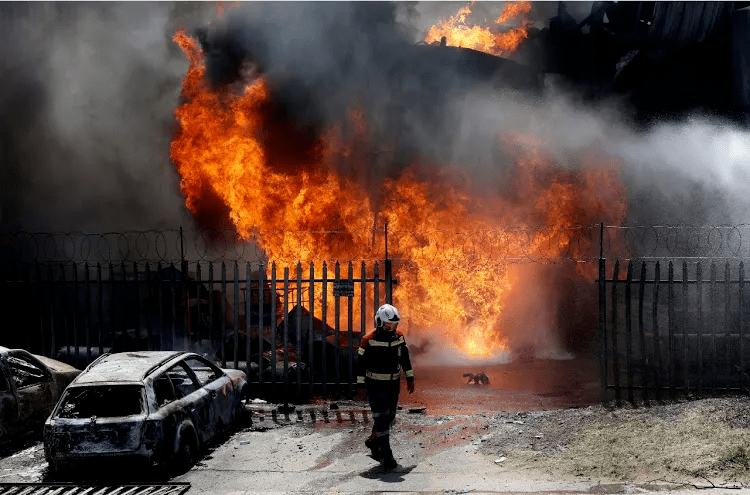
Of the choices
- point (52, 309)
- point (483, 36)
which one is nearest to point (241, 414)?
point (52, 309)

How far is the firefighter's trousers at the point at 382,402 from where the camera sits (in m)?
8.78

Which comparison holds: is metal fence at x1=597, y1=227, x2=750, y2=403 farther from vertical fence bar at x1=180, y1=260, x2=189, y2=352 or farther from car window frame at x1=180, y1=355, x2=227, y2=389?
vertical fence bar at x1=180, y1=260, x2=189, y2=352

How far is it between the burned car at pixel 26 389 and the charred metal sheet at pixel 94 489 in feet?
5.89

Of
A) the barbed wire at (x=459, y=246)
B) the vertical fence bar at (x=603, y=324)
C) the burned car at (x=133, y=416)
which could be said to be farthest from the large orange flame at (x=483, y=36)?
the burned car at (x=133, y=416)

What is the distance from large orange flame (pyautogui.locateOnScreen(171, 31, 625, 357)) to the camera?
1902 centimetres

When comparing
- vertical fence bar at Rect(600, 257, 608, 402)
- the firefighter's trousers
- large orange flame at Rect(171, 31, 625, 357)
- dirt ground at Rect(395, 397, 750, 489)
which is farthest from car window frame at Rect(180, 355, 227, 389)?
large orange flame at Rect(171, 31, 625, 357)

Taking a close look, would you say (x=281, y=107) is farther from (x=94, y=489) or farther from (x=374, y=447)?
(x=94, y=489)

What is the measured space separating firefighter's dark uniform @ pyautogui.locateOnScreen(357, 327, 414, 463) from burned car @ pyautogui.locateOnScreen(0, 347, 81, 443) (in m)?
4.61

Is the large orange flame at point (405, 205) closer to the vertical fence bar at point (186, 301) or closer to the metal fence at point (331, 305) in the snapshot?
the metal fence at point (331, 305)

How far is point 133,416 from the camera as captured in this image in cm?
812

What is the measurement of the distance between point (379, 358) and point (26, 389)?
4955mm

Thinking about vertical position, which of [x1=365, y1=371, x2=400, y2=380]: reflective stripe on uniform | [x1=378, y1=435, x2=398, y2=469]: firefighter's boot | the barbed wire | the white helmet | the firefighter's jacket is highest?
the barbed wire

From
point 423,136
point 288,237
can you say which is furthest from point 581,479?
point 423,136

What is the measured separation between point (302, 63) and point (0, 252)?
9404 millimetres
